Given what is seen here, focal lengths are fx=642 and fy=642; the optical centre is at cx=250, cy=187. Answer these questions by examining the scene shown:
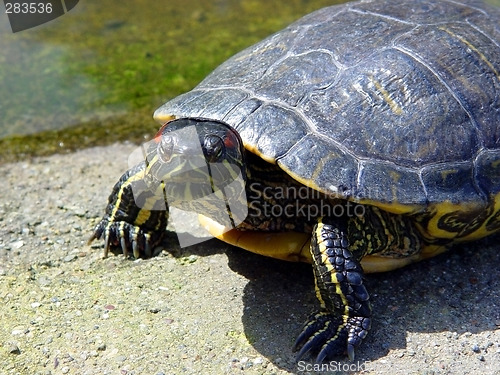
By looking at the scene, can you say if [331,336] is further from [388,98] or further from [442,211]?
[388,98]

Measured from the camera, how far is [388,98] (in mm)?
4973

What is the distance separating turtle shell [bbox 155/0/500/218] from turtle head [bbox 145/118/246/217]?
8.9 inches

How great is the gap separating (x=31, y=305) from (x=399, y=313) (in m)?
2.85

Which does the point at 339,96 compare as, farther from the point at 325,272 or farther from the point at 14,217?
the point at 14,217

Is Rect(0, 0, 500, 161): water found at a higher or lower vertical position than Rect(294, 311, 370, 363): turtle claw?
higher

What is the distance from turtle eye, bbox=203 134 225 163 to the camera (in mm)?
4418

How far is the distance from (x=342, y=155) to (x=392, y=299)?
1282 millimetres

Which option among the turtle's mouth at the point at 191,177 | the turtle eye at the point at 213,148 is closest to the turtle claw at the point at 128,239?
the turtle's mouth at the point at 191,177

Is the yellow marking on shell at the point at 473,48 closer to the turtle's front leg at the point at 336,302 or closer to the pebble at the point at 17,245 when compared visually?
the turtle's front leg at the point at 336,302

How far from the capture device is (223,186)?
4.70m

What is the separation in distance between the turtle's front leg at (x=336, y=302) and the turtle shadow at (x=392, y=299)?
0.44 feet

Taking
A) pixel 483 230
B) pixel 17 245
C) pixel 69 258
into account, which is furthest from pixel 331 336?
pixel 17 245

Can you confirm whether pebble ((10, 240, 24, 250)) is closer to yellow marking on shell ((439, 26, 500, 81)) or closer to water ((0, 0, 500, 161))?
water ((0, 0, 500, 161))

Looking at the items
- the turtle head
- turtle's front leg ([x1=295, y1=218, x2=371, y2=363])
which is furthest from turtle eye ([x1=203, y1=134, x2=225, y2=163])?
turtle's front leg ([x1=295, y1=218, x2=371, y2=363])
